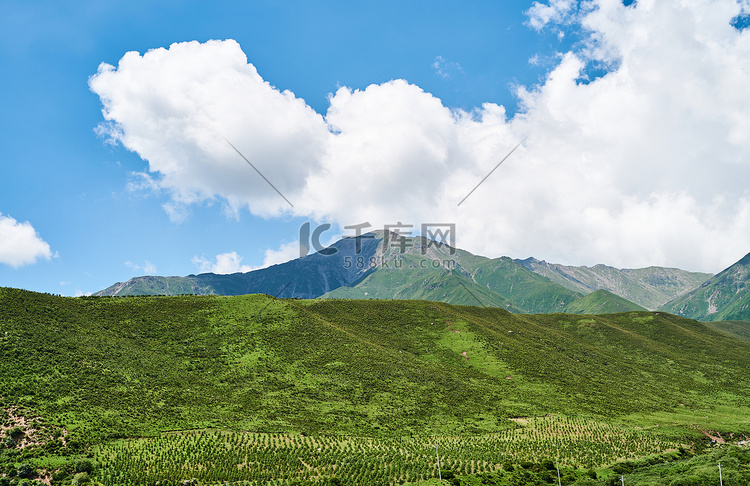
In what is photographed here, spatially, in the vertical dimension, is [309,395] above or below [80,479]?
above

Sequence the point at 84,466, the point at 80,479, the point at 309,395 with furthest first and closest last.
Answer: the point at 309,395 < the point at 84,466 < the point at 80,479

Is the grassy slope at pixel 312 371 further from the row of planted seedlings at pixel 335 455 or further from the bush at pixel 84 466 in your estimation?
the bush at pixel 84 466

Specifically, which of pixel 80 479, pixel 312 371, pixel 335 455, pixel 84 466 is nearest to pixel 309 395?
pixel 312 371

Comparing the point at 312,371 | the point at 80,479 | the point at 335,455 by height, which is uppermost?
the point at 312,371

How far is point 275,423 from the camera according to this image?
68.2 meters

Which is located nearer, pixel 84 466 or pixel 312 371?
pixel 84 466

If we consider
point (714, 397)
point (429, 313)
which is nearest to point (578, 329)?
point (714, 397)

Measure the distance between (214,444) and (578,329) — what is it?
186 m

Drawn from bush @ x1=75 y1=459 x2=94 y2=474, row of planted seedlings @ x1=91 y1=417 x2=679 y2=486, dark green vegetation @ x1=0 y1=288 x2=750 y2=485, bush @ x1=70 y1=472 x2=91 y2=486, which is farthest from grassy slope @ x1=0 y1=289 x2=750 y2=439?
bush @ x1=70 y1=472 x2=91 y2=486

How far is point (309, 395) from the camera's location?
8306 centimetres

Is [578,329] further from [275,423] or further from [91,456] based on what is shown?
[91,456]

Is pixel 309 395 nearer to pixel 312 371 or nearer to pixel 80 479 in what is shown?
pixel 312 371

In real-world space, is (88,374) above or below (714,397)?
above

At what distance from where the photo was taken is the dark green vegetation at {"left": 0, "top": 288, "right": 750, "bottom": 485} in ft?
175
